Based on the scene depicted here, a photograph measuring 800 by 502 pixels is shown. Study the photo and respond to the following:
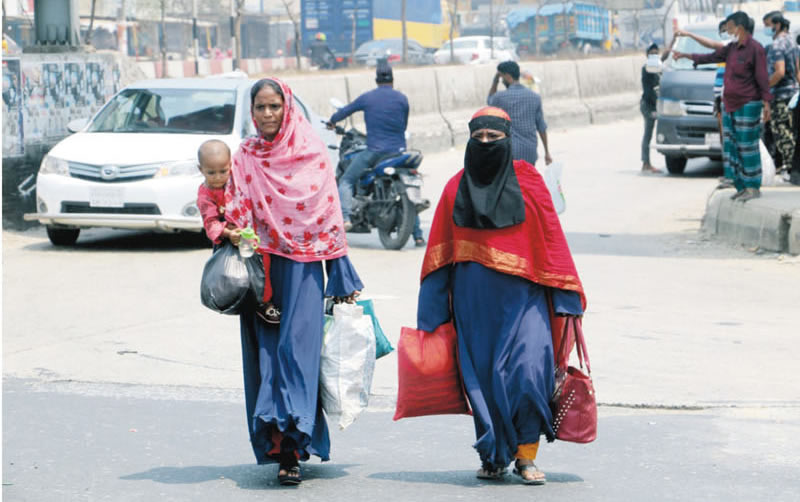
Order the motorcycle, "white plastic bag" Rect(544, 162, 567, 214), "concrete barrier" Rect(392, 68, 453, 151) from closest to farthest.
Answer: "white plastic bag" Rect(544, 162, 567, 214) < the motorcycle < "concrete barrier" Rect(392, 68, 453, 151)

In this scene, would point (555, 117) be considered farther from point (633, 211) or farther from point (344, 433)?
point (344, 433)

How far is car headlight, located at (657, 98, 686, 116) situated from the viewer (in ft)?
59.9

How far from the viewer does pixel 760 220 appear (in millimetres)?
11945

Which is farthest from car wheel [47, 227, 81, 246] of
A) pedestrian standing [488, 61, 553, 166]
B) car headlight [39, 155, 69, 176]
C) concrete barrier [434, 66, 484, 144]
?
concrete barrier [434, 66, 484, 144]

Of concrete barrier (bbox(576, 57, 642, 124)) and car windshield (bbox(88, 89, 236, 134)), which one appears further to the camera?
concrete barrier (bbox(576, 57, 642, 124))

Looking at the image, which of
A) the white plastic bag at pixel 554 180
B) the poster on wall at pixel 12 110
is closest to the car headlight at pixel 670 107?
the white plastic bag at pixel 554 180

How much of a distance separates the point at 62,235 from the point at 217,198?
8071 millimetres

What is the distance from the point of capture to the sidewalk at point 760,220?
11.5m

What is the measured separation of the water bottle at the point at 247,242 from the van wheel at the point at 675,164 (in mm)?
14549

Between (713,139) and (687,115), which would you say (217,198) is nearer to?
(713,139)

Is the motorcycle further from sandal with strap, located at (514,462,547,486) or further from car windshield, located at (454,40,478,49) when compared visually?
car windshield, located at (454,40,478,49)

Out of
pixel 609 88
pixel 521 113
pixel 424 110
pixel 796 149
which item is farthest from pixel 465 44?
pixel 521 113

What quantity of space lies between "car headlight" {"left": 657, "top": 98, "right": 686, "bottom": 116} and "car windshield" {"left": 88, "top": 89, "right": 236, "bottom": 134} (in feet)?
24.2

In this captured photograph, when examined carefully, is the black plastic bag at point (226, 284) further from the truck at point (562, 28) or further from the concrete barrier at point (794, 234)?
the truck at point (562, 28)
